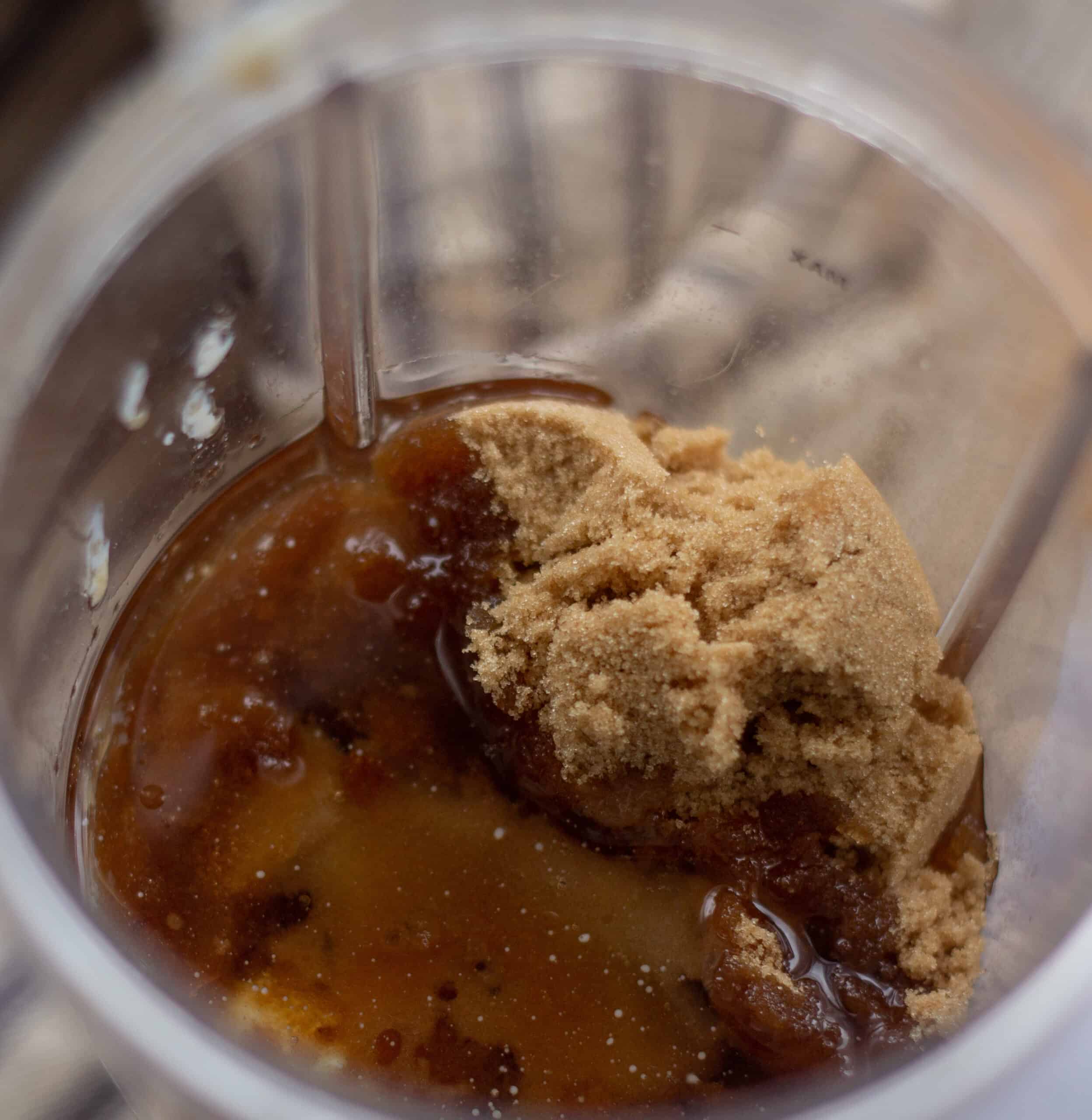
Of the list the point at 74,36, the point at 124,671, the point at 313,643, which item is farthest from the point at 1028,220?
the point at 74,36

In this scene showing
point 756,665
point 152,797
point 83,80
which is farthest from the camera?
point 83,80

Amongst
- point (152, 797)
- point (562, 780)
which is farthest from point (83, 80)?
point (562, 780)

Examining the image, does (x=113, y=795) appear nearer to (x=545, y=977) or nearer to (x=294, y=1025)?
(x=294, y=1025)

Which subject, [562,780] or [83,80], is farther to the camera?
[83,80]

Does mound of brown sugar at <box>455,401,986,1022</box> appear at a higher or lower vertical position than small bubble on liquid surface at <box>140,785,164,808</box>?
higher

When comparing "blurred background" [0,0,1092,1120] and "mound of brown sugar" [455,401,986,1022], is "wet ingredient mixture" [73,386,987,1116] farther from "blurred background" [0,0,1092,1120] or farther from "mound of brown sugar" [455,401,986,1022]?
"blurred background" [0,0,1092,1120]

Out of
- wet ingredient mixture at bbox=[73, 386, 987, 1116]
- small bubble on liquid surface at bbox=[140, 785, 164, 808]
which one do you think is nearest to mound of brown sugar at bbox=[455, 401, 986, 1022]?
wet ingredient mixture at bbox=[73, 386, 987, 1116]

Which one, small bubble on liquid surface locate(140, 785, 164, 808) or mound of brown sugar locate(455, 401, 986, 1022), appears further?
small bubble on liquid surface locate(140, 785, 164, 808)

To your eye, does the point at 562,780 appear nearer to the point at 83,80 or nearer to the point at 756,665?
the point at 756,665

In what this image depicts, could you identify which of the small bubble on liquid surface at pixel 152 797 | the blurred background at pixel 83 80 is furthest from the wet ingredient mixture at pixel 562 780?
the blurred background at pixel 83 80
